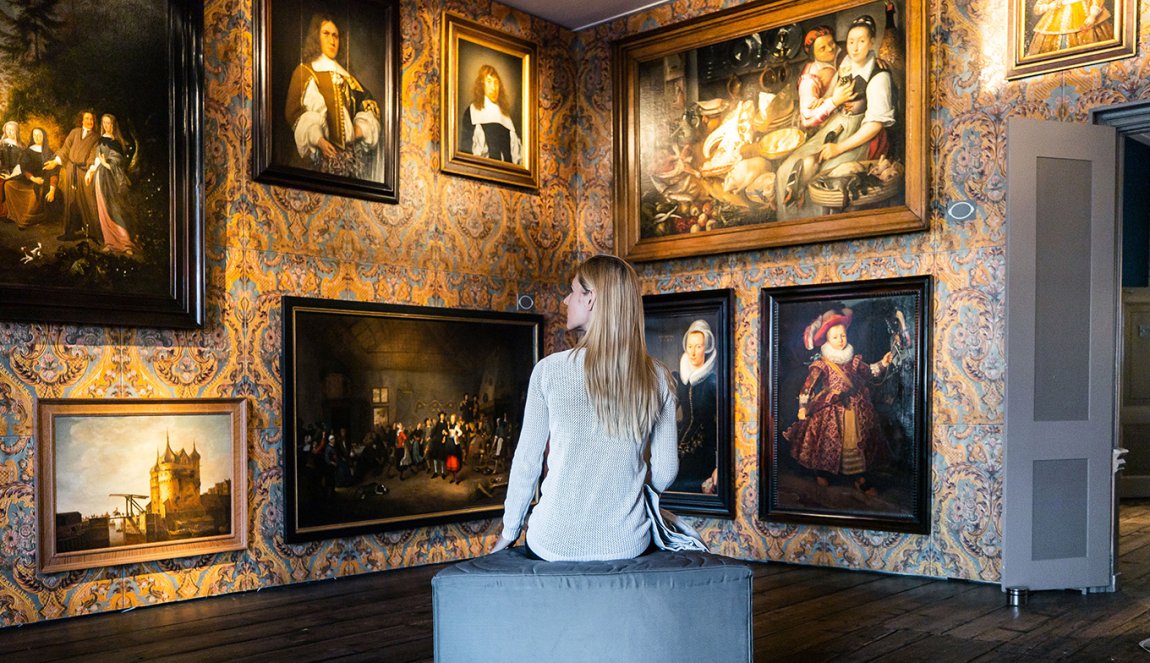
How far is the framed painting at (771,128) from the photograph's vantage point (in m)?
7.83

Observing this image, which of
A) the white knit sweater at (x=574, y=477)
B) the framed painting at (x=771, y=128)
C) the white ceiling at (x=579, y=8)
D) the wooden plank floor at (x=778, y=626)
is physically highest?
the white ceiling at (x=579, y=8)

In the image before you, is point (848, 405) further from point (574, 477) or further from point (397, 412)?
point (574, 477)

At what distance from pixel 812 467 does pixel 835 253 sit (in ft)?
5.86

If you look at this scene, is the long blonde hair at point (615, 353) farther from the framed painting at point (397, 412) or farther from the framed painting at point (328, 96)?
the framed painting at point (328, 96)

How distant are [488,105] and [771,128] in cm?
257

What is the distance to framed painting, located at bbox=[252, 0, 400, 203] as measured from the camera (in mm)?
7477

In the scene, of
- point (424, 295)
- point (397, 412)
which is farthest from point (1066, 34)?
point (397, 412)

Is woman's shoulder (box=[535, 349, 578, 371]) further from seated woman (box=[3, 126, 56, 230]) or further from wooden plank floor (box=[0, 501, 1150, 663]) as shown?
seated woman (box=[3, 126, 56, 230])

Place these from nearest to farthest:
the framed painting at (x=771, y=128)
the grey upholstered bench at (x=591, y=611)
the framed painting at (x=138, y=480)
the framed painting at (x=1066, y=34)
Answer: the grey upholstered bench at (x=591, y=611) → the framed painting at (x=138, y=480) → the framed painting at (x=1066, y=34) → the framed painting at (x=771, y=128)

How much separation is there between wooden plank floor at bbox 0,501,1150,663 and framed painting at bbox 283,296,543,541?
2.38 ft

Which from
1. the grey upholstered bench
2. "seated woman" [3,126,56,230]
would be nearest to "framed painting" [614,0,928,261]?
the grey upholstered bench

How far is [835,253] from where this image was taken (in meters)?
8.26

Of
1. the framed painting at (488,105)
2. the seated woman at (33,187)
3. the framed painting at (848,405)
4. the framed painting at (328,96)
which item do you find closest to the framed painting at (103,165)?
the seated woman at (33,187)

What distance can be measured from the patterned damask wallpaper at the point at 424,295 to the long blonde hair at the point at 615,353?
13.2 feet
